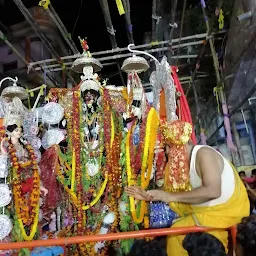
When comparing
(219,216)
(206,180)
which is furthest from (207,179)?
(219,216)

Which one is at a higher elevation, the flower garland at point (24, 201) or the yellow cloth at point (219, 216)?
the flower garland at point (24, 201)

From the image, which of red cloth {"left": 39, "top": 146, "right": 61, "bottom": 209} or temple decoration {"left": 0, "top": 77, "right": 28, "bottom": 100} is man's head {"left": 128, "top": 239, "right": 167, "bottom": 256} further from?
temple decoration {"left": 0, "top": 77, "right": 28, "bottom": 100}

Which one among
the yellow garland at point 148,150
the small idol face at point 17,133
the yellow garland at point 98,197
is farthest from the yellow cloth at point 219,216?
the small idol face at point 17,133

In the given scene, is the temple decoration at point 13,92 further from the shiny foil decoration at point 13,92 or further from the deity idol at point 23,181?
the deity idol at point 23,181

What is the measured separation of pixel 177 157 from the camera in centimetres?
237

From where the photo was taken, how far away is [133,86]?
126 inches

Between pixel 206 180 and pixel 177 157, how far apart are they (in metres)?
0.33

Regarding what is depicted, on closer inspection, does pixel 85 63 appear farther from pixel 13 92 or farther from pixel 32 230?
pixel 32 230

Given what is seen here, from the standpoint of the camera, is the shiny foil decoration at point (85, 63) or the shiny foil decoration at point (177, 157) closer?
the shiny foil decoration at point (177, 157)

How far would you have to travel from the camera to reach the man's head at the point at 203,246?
1714mm

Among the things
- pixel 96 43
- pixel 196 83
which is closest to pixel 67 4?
pixel 96 43

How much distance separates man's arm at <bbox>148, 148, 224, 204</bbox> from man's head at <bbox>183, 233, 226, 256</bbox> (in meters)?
0.28

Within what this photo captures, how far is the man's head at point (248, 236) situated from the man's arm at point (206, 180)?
44cm

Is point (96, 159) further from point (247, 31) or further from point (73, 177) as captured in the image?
point (247, 31)
